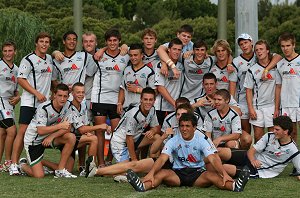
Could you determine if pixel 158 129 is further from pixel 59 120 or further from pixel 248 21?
pixel 248 21

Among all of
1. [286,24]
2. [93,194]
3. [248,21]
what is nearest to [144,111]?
[93,194]

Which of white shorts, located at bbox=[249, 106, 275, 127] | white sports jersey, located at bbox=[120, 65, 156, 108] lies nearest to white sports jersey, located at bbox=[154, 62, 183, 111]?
white sports jersey, located at bbox=[120, 65, 156, 108]

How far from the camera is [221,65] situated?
9547mm

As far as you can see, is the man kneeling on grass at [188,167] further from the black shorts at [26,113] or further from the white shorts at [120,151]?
the black shorts at [26,113]

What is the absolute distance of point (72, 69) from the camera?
9.65 m

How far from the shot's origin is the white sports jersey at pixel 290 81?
364 inches

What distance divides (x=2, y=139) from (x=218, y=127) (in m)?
2.87

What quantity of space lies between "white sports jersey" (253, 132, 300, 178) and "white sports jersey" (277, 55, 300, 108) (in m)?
0.74

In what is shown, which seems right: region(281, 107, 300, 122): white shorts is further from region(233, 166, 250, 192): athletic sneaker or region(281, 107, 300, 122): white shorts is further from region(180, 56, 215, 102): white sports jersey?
region(233, 166, 250, 192): athletic sneaker

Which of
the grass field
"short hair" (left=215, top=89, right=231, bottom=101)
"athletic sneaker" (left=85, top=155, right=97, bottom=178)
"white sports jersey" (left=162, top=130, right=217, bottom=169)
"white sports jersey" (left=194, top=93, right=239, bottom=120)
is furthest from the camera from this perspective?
"white sports jersey" (left=194, top=93, right=239, bottom=120)

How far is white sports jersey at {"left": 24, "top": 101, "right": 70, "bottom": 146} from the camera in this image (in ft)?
29.5

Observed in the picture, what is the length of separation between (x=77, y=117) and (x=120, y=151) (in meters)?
0.69

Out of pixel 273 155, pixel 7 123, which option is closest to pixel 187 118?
pixel 273 155

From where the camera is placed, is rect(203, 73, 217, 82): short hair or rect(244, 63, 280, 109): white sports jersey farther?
rect(244, 63, 280, 109): white sports jersey
